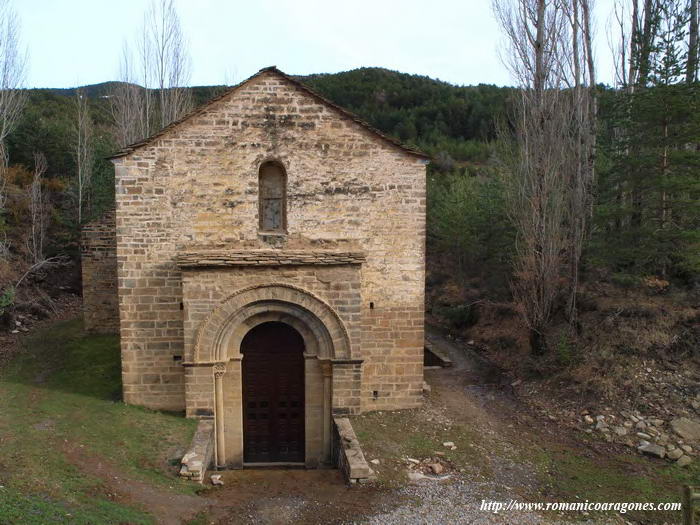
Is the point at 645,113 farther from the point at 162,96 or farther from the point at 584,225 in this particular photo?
the point at 162,96

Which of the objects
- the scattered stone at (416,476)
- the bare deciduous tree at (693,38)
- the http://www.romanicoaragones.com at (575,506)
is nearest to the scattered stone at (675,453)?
the http://www.romanicoaragones.com at (575,506)

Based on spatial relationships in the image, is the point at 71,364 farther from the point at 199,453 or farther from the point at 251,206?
the point at 251,206

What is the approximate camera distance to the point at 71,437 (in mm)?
8938

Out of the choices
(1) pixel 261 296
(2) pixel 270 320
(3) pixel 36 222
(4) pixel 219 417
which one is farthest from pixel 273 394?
(3) pixel 36 222

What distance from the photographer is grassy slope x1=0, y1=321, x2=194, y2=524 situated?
6.49 metres

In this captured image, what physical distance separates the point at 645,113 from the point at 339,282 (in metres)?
8.32

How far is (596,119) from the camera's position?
52.4ft

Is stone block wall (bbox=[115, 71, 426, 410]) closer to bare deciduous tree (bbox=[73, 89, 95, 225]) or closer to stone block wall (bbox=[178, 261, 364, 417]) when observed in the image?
stone block wall (bbox=[178, 261, 364, 417])

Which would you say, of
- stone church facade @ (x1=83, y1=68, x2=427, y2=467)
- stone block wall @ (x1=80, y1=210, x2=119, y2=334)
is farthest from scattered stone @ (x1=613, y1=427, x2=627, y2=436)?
stone block wall @ (x1=80, y1=210, x2=119, y2=334)

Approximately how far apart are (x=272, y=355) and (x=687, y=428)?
8.45 m

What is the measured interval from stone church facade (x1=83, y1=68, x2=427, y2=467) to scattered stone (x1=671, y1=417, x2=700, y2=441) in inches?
203

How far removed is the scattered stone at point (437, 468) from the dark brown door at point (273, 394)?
10.6 ft

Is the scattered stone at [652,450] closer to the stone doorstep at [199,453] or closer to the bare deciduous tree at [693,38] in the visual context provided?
the stone doorstep at [199,453]

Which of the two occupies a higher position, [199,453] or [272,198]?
[272,198]
